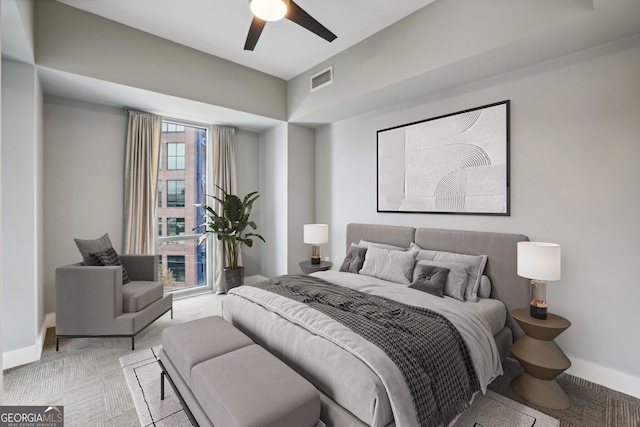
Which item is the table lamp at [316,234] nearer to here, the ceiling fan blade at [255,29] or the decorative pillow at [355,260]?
the decorative pillow at [355,260]

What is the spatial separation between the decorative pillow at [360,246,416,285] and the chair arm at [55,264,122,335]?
8.53ft

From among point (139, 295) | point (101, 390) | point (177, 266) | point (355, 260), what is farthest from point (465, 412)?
point (177, 266)

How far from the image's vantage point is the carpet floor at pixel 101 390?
6.77ft

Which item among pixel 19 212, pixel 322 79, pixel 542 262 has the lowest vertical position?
pixel 542 262

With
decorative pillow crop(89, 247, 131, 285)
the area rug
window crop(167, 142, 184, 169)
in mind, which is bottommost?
the area rug

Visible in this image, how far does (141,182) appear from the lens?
4.13 m

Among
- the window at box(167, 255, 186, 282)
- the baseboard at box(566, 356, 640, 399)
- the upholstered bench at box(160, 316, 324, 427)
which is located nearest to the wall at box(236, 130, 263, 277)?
the window at box(167, 255, 186, 282)

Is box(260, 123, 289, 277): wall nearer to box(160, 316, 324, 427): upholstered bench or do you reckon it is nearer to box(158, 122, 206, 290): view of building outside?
box(158, 122, 206, 290): view of building outside

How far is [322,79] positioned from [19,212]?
3.59 meters

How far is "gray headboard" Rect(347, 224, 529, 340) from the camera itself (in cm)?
275

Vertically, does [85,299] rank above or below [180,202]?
below

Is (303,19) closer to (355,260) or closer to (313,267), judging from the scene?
(355,260)

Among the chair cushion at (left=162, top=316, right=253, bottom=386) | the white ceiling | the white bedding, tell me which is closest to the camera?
the white bedding

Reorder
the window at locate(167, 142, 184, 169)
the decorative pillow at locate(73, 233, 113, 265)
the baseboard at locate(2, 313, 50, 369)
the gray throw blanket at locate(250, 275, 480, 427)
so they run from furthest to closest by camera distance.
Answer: the window at locate(167, 142, 184, 169)
the decorative pillow at locate(73, 233, 113, 265)
the baseboard at locate(2, 313, 50, 369)
the gray throw blanket at locate(250, 275, 480, 427)
